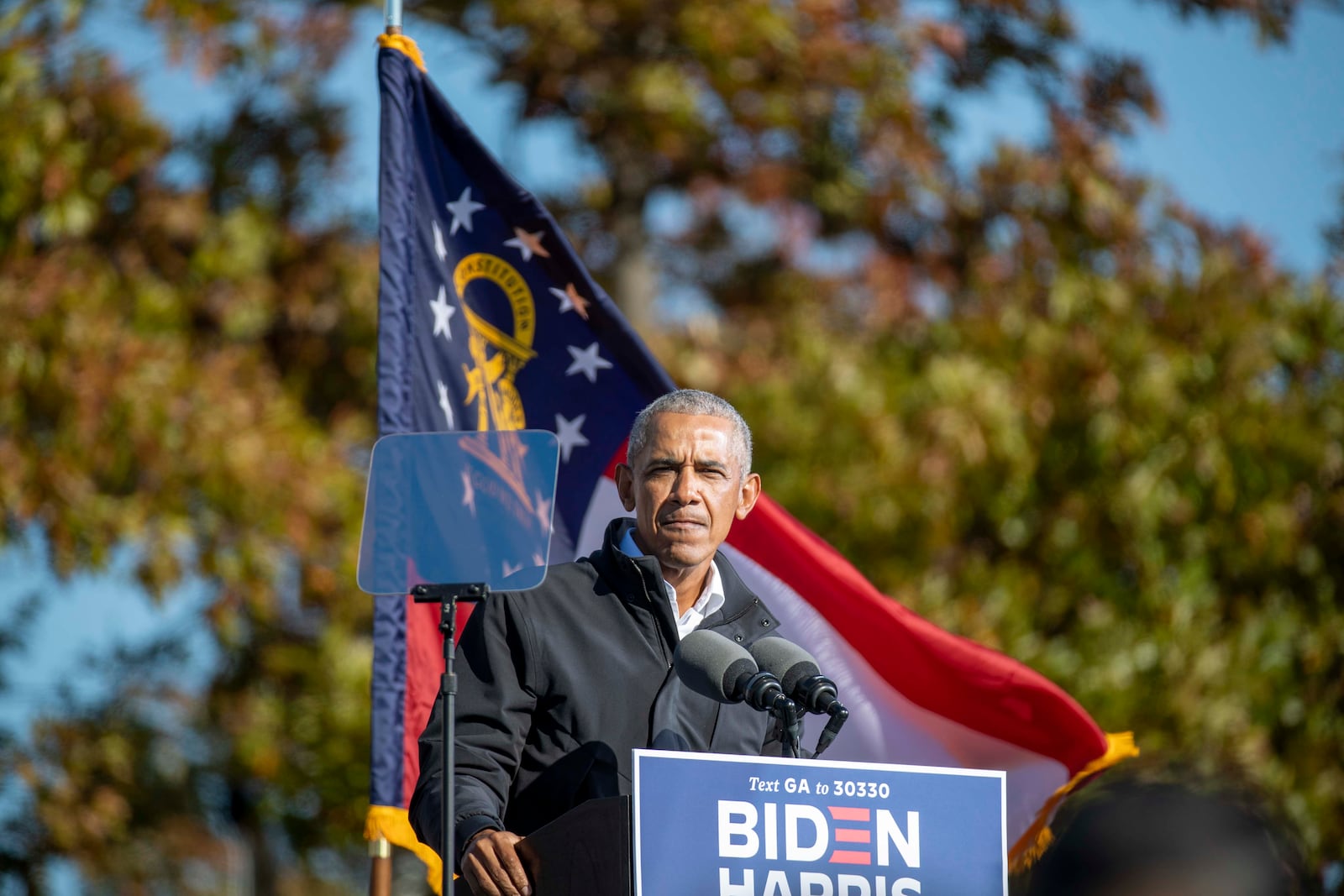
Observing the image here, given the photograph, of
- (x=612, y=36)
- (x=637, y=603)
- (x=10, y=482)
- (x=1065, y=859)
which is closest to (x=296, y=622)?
(x=10, y=482)

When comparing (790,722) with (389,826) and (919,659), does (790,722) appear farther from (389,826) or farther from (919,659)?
(919,659)

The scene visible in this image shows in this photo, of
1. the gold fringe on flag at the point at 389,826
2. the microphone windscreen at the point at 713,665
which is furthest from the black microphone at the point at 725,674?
the gold fringe on flag at the point at 389,826

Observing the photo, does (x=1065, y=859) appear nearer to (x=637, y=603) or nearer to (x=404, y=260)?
(x=637, y=603)

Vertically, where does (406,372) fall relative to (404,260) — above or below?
below

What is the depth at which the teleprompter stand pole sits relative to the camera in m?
2.98

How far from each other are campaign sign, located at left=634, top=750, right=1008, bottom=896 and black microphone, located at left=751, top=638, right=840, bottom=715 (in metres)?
0.11

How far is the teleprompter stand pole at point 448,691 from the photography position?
298 cm

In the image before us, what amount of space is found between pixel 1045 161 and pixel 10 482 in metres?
7.76

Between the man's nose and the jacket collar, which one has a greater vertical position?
the man's nose

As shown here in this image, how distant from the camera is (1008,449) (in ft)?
38.0

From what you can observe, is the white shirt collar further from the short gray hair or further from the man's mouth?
the short gray hair

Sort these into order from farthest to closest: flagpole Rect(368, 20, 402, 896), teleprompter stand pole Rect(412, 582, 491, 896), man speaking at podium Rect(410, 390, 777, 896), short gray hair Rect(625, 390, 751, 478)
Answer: flagpole Rect(368, 20, 402, 896)
short gray hair Rect(625, 390, 751, 478)
man speaking at podium Rect(410, 390, 777, 896)
teleprompter stand pole Rect(412, 582, 491, 896)

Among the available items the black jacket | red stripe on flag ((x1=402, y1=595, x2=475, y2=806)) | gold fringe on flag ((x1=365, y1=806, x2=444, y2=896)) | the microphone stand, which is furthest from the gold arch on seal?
the microphone stand

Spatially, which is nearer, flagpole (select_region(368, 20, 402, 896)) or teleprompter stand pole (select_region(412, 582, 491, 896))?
teleprompter stand pole (select_region(412, 582, 491, 896))
